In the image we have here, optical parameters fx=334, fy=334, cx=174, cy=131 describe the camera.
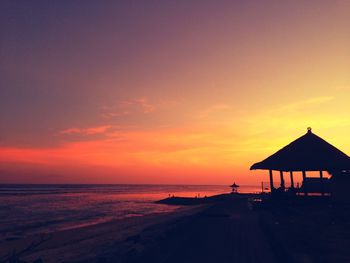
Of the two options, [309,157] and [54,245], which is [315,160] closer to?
[309,157]

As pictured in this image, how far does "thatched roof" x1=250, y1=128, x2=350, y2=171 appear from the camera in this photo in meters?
16.6

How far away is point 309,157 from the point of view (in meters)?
17.1

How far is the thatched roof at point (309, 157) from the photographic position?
1664 cm

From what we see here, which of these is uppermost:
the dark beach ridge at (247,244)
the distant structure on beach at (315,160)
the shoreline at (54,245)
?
the distant structure on beach at (315,160)

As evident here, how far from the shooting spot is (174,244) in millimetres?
11352

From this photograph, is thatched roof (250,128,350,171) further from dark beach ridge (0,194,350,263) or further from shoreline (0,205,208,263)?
shoreline (0,205,208,263)

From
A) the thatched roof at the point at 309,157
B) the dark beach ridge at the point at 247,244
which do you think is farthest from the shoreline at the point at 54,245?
the thatched roof at the point at 309,157

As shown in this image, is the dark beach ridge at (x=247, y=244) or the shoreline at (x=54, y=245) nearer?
the dark beach ridge at (x=247, y=244)

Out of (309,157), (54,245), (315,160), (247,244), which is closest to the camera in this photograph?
(247,244)

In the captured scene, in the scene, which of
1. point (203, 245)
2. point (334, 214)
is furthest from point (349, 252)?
point (334, 214)

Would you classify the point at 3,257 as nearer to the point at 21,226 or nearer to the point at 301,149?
the point at 21,226

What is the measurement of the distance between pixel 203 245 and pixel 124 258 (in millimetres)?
2512

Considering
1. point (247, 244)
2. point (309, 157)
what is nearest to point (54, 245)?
point (247, 244)

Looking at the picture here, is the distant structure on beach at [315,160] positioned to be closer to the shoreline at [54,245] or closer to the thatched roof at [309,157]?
the thatched roof at [309,157]
